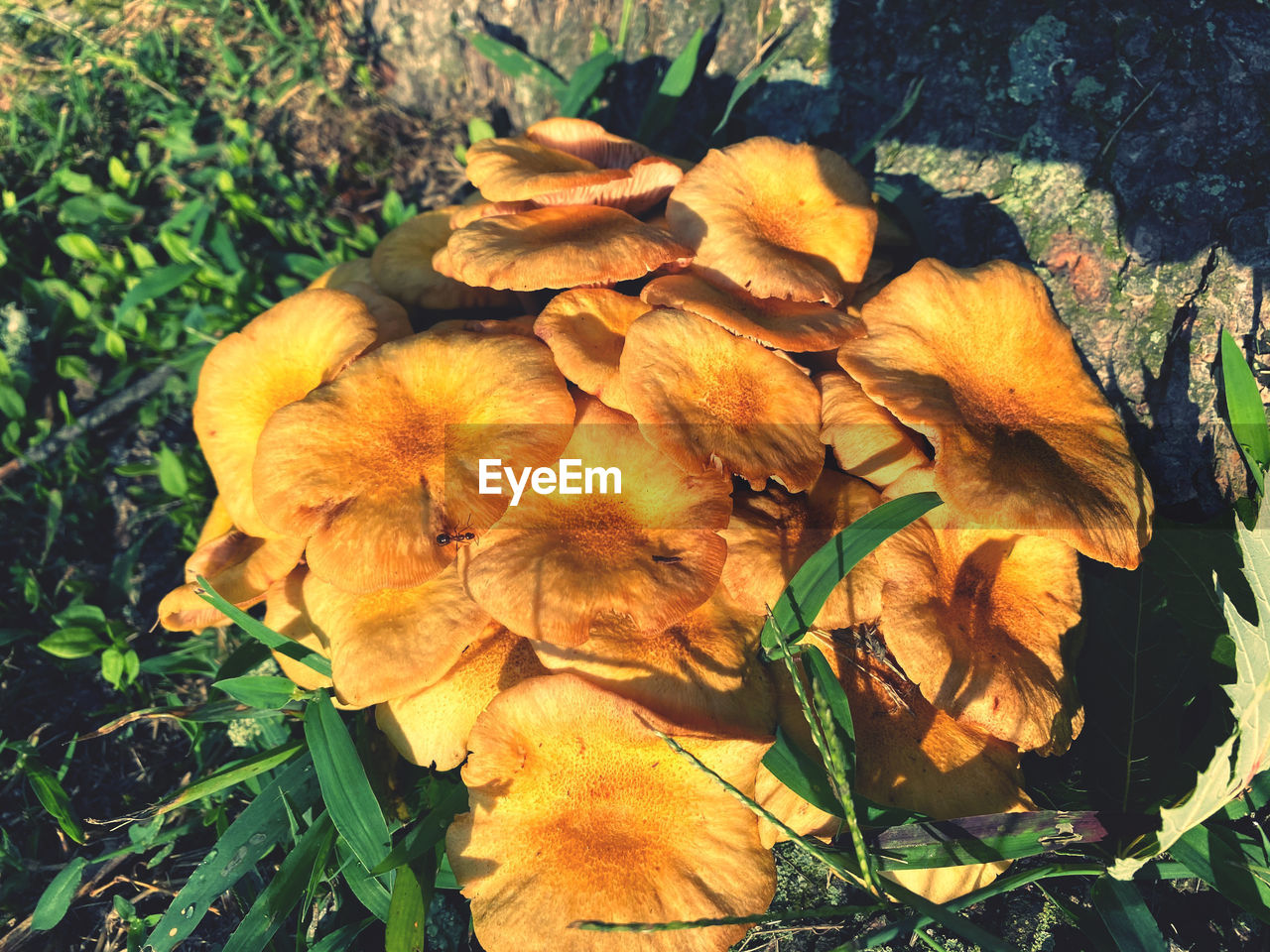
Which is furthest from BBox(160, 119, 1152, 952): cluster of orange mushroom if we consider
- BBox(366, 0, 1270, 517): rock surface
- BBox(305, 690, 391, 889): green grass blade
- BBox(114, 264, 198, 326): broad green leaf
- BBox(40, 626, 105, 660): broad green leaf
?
BBox(114, 264, 198, 326): broad green leaf

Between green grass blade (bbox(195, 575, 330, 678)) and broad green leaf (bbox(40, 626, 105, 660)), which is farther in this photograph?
broad green leaf (bbox(40, 626, 105, 660))

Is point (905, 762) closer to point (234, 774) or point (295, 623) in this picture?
point (295, 623)

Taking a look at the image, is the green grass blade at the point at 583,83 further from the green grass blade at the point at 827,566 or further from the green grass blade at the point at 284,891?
the green grass blade at the point at 284,891

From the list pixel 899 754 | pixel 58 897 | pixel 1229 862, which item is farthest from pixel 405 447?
pixel 1229 862

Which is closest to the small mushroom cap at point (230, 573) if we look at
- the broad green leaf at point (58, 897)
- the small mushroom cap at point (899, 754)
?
the broad green leaf at point (58, 897)

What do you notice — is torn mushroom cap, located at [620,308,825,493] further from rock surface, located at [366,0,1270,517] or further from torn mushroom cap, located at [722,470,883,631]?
rock surface, located at [366,0,1270,517]

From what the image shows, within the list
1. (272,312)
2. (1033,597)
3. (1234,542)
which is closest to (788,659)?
(1033,597)

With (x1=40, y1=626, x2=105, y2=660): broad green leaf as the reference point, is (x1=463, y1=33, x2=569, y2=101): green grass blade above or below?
above
